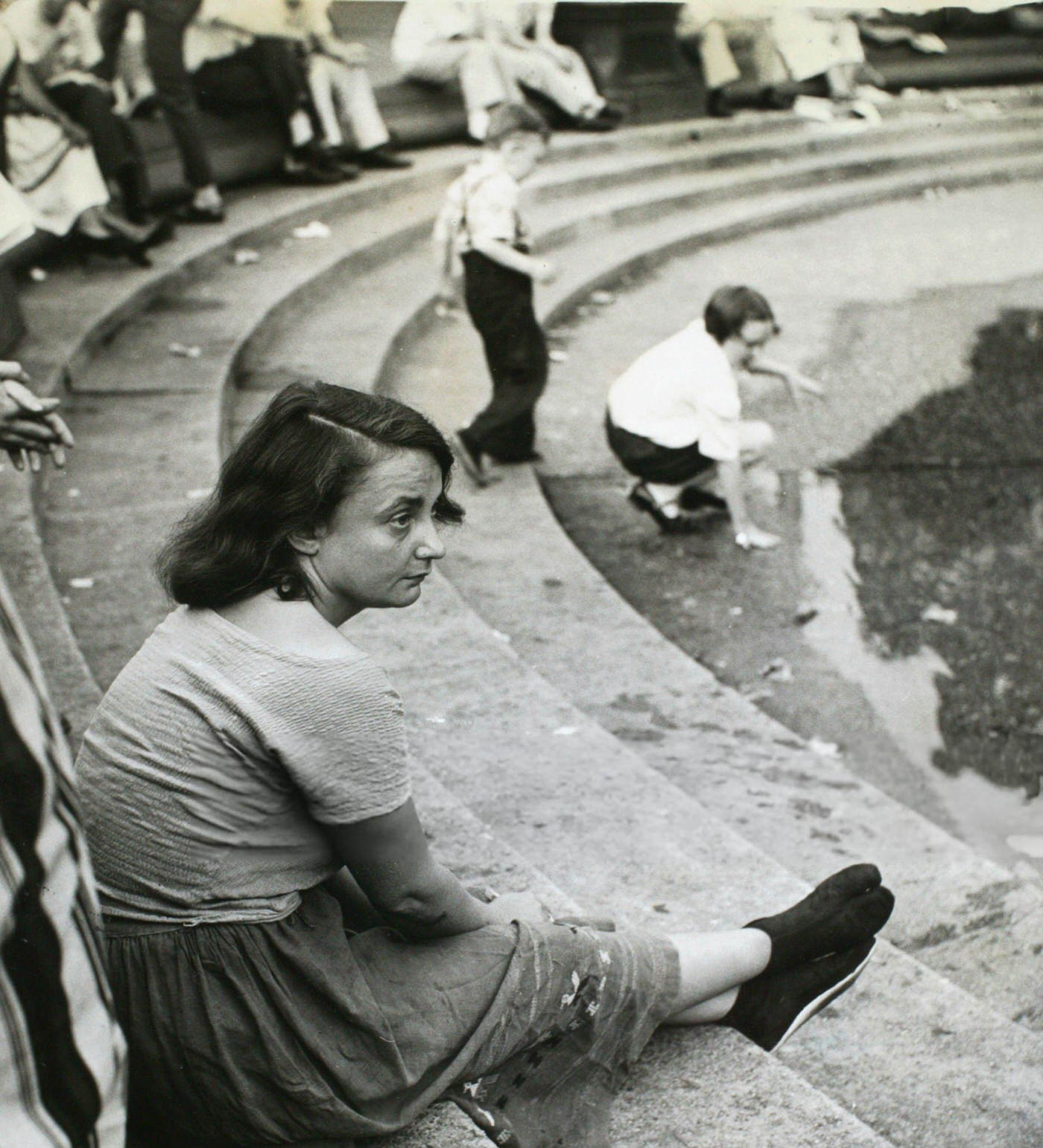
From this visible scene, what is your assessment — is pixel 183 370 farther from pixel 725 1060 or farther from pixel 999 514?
pixel 725 1060

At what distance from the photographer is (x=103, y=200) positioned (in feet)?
24.0

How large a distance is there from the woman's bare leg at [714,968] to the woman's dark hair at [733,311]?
361cm

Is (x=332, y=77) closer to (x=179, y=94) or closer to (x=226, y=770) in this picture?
(x=179, y=94)

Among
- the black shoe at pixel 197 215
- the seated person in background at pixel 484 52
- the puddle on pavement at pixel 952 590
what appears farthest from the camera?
the seated person in background at pixel 484 52

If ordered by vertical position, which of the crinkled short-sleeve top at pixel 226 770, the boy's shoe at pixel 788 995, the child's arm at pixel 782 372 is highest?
the crinkled short-sleeve top at pixel 226 770

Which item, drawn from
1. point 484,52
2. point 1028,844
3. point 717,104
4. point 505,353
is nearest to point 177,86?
point 484,52

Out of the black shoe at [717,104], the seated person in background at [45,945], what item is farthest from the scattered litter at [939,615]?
the black shoe at [717,104]

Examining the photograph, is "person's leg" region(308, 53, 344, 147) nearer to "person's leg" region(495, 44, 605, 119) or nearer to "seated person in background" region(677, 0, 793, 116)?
"person's leg" region(495, 44, 605, 119)

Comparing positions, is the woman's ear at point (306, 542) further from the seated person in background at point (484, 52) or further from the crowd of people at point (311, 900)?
the seated person in background at point (484, 52)

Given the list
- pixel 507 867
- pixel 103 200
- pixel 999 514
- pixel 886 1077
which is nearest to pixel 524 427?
pixel 999 514

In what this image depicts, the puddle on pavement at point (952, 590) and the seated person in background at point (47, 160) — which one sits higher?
the seated person in background at point (47, 160)

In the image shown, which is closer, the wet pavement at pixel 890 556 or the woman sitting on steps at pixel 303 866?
the woman sitting on steps at pixel 303 866

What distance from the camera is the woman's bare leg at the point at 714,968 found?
2.41 meters

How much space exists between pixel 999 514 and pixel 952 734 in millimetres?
1931
